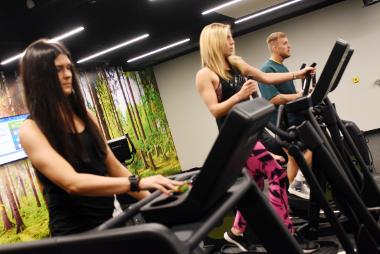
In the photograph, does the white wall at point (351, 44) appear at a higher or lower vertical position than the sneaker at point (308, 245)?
higher

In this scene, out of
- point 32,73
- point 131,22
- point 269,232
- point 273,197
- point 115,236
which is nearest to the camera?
point 115,236

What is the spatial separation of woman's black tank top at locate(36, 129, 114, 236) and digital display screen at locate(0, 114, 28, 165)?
4.43m

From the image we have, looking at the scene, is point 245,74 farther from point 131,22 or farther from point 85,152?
point 131,22

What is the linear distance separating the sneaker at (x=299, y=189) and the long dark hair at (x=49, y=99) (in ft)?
7.55

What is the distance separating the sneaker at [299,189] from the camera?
11.0 ft

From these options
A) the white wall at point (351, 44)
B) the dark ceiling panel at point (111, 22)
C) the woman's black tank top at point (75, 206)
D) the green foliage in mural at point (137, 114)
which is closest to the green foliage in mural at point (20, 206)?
the dark ceiling panel at point (111, 22)

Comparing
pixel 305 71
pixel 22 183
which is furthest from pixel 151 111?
pixel 305 71

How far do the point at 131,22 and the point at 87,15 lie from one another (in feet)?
3.32

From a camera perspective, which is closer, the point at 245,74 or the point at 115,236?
the point at 115,236

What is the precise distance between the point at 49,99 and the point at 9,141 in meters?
4.66

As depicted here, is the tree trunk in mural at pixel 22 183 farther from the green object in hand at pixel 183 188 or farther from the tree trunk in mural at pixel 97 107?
the green object in hand at pixel 183 188

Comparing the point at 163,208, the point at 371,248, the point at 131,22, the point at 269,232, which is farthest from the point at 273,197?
the point at 131,22

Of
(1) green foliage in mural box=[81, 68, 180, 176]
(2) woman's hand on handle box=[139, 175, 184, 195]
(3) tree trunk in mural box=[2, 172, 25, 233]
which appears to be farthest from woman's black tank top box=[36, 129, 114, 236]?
(1) green foliage in mural box=[81, 68, 180, 176]

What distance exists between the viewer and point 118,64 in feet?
28.3
